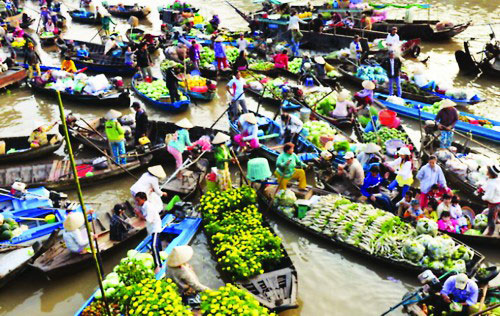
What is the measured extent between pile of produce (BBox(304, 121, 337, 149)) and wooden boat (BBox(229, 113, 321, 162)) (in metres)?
0.26

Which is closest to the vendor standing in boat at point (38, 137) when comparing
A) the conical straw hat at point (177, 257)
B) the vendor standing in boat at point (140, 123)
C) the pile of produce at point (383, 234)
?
the vendor standing in boat at point (140, 123)

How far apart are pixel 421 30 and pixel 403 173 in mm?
14169

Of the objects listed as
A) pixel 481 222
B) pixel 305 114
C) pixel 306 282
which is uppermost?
pixel 305 114

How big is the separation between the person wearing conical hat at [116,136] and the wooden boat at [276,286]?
5177 mm

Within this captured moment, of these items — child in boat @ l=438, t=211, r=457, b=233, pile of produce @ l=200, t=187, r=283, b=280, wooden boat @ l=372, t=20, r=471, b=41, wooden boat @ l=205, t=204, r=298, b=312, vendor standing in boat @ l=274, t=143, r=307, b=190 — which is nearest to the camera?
wooden boat @ l=205, t=204, r=298, b=312

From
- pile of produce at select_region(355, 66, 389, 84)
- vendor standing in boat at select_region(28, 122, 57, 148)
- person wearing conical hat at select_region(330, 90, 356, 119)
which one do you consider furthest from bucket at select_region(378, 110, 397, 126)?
vendor standing in boat at select_region(28, 122, 57, 148)

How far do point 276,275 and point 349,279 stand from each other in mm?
1695

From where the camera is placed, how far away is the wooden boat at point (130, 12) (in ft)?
88.9

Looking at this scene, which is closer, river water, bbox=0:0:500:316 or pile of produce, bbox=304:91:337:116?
river water, bbox=0:0:500:316

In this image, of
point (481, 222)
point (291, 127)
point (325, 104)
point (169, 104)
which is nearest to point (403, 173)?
point (481, 222)

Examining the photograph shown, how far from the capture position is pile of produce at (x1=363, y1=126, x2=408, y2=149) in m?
12.3

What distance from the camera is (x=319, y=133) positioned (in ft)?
41.0

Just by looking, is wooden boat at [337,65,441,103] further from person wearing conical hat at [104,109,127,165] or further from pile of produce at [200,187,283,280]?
person wearing conical hat at [104,109,127,165]

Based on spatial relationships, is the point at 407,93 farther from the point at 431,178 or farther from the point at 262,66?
the point at 431,178
